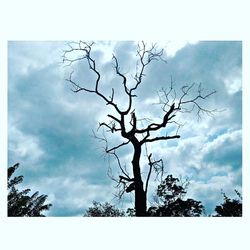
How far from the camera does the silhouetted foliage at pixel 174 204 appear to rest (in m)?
4.89

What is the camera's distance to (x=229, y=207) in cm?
470

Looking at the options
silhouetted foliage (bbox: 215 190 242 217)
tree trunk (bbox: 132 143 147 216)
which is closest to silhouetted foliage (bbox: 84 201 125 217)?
tree trunk (bbox: 132 143 147 216)

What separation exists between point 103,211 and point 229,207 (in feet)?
5.28

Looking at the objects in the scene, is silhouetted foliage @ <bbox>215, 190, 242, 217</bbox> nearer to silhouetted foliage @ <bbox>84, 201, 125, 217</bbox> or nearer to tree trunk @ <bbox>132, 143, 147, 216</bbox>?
tree trunk @ <bbox>132, 143, 147, 216</bbox>

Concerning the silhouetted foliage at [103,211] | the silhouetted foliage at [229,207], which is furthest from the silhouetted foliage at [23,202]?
the silhouetted foliage at [229,207]

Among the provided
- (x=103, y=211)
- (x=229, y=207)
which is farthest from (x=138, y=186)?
(x=229, y=207)

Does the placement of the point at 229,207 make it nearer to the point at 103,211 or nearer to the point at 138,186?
the point at 138,186

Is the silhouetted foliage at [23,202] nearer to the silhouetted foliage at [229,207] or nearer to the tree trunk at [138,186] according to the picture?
the tree trunk at [138,186]

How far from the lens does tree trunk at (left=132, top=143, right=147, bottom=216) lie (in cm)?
479
